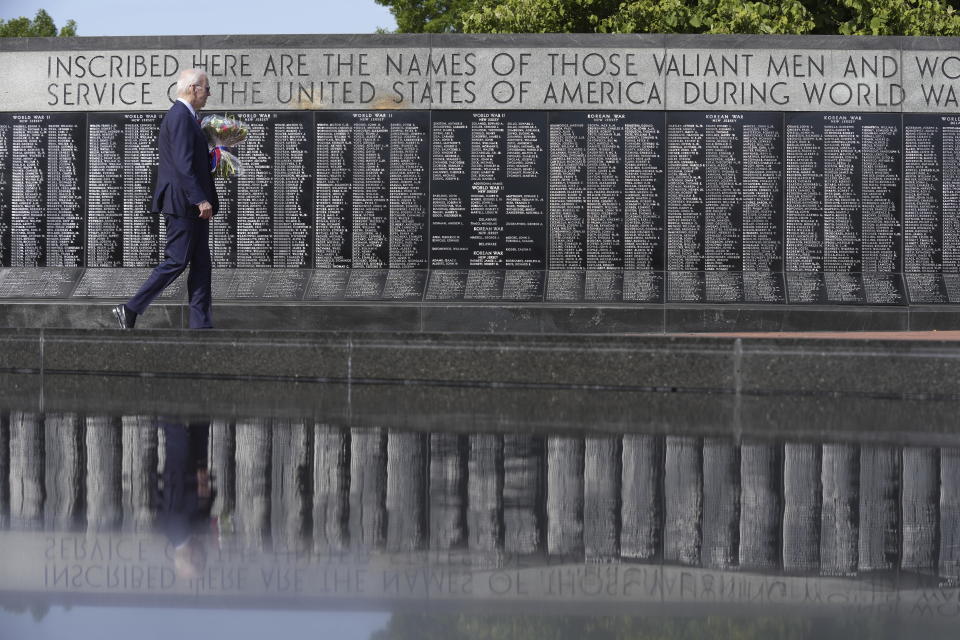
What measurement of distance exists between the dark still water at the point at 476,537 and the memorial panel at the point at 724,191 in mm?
7380

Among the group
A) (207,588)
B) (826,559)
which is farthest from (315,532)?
(826,559)

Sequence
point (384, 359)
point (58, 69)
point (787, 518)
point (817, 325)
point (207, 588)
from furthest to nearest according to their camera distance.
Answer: point (58, 69)
point (817, 325)
point (384, 359)
point (787, 518)
point (207, 588)

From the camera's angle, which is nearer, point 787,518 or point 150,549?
point 150,549

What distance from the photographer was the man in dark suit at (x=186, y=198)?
925 cm

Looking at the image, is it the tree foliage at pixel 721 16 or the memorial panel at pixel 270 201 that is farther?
the tree foliage at pixel 721 16

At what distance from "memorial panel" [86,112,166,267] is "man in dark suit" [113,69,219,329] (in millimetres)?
4699

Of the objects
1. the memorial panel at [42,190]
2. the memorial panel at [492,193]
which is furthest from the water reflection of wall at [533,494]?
the memorial panel at [42,190]

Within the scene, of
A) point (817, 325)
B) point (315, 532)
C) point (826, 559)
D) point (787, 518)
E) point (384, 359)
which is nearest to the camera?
point (826, 559)

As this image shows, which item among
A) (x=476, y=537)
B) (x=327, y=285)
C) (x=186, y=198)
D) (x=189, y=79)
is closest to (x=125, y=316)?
(x=186, y=198)

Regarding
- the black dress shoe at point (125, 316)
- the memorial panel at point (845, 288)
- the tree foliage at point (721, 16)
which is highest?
the tree foliage at point (721, 16)

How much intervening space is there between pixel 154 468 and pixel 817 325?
29.6 ft

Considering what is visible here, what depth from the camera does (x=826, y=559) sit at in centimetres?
361

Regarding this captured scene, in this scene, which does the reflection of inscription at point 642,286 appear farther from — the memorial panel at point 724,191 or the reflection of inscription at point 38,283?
the reflection of inscription at point 38,283

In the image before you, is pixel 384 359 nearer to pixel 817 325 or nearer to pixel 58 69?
pixel 817 325
